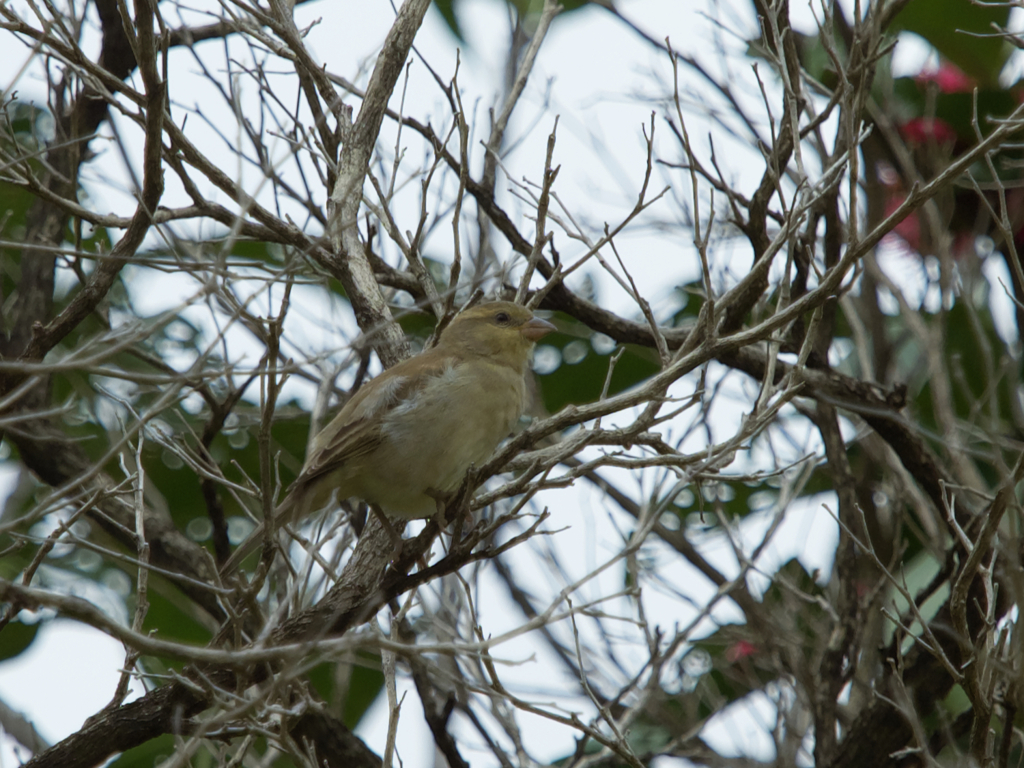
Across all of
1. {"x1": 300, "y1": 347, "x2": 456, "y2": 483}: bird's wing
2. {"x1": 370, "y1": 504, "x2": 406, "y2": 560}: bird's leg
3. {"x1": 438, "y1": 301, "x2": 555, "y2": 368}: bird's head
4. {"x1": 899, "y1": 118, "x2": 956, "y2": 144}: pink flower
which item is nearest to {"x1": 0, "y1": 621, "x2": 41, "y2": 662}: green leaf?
{"x1": 300, "y1": 347, "x2": 456, "y2": 483}: bird's wing

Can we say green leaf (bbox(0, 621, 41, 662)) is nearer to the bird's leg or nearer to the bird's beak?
the bird's leg

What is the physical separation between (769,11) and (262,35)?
2.17 metres

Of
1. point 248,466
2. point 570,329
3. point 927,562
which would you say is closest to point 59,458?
point 248,466

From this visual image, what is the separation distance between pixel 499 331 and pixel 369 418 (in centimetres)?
91

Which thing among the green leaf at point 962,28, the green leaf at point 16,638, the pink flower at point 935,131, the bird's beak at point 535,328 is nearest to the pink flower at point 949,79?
the green leaf at point 962,28

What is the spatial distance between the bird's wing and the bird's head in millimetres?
469

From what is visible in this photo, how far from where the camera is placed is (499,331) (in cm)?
525

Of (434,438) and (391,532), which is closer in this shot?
(391,532)

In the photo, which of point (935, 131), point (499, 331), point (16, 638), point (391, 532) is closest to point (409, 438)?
point (391, 532)

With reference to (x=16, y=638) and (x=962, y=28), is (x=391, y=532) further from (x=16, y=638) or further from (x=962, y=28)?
(x=962, y=28)

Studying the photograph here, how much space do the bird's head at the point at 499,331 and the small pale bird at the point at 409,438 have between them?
0.29m

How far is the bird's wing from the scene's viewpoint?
4539mm

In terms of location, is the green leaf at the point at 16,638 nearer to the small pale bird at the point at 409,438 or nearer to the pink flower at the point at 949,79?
the small pale bird at the point at 409,438

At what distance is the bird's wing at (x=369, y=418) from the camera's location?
454cm
